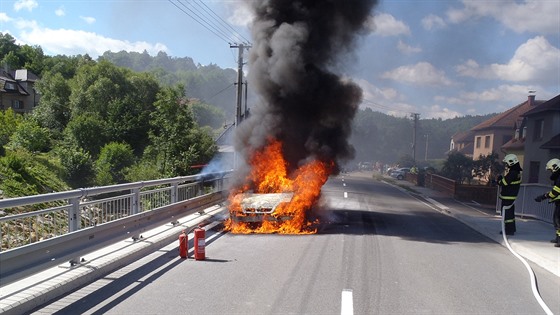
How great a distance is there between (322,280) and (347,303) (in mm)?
1000

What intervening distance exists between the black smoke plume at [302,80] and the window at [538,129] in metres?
15.7

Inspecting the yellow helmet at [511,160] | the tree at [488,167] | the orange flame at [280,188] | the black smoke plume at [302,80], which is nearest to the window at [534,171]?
the tree at [488,167]

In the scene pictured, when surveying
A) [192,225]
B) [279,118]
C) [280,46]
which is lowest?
[192,225]

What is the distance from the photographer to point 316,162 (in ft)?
43.7

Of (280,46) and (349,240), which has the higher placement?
(280,46)

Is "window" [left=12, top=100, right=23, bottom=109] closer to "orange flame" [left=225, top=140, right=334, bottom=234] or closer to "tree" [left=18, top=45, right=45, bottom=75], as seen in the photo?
"tree" [left=18, top=45, right=45, bottom=75]

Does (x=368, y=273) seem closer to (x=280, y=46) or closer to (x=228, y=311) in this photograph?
(x=228, y=311)

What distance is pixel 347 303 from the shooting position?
541 cm

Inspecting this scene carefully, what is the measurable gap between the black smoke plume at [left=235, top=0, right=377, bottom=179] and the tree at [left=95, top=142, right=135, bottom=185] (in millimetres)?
20271

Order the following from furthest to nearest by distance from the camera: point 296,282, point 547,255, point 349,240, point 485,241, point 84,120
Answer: point 84,120 < point 485,241 < point 349,240 < point 547,255 < point 296,282

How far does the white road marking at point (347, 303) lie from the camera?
512cm

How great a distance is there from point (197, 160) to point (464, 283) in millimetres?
16127

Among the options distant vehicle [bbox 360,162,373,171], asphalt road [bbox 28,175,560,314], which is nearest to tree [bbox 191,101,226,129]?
distant vehicle [bbox 360,162,373,171]

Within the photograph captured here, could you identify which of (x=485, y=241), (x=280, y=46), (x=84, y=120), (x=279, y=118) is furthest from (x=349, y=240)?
(x=84, y=120)
